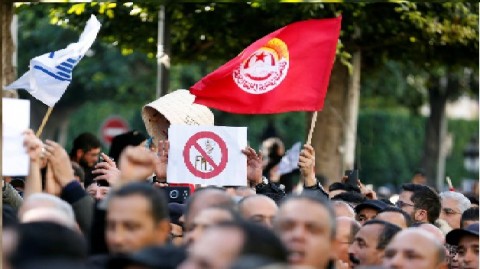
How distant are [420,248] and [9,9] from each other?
8092mm

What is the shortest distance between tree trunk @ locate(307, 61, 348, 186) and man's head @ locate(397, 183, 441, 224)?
7.14 meters

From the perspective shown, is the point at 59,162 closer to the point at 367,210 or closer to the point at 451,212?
the point at 367,210

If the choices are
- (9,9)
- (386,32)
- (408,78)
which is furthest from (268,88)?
(408,78)

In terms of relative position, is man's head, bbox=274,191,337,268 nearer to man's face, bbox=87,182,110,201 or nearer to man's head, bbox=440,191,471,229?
man's face, bbox=87,182,110,201

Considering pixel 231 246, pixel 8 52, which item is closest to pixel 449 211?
pixel 8 52

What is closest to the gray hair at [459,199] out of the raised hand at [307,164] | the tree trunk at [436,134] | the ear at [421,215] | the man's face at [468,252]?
the ear at [421,215]

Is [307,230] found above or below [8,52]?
below

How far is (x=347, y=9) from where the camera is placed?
64.2 ft

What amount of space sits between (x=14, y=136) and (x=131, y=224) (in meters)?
1.49

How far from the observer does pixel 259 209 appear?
1061cm

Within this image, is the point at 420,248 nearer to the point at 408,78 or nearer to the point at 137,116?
the point at 408,78

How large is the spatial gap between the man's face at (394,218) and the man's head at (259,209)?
1.29 m

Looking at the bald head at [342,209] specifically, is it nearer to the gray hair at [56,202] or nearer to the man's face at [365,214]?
the man's face at [365,214]

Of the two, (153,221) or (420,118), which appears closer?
(153,221)
